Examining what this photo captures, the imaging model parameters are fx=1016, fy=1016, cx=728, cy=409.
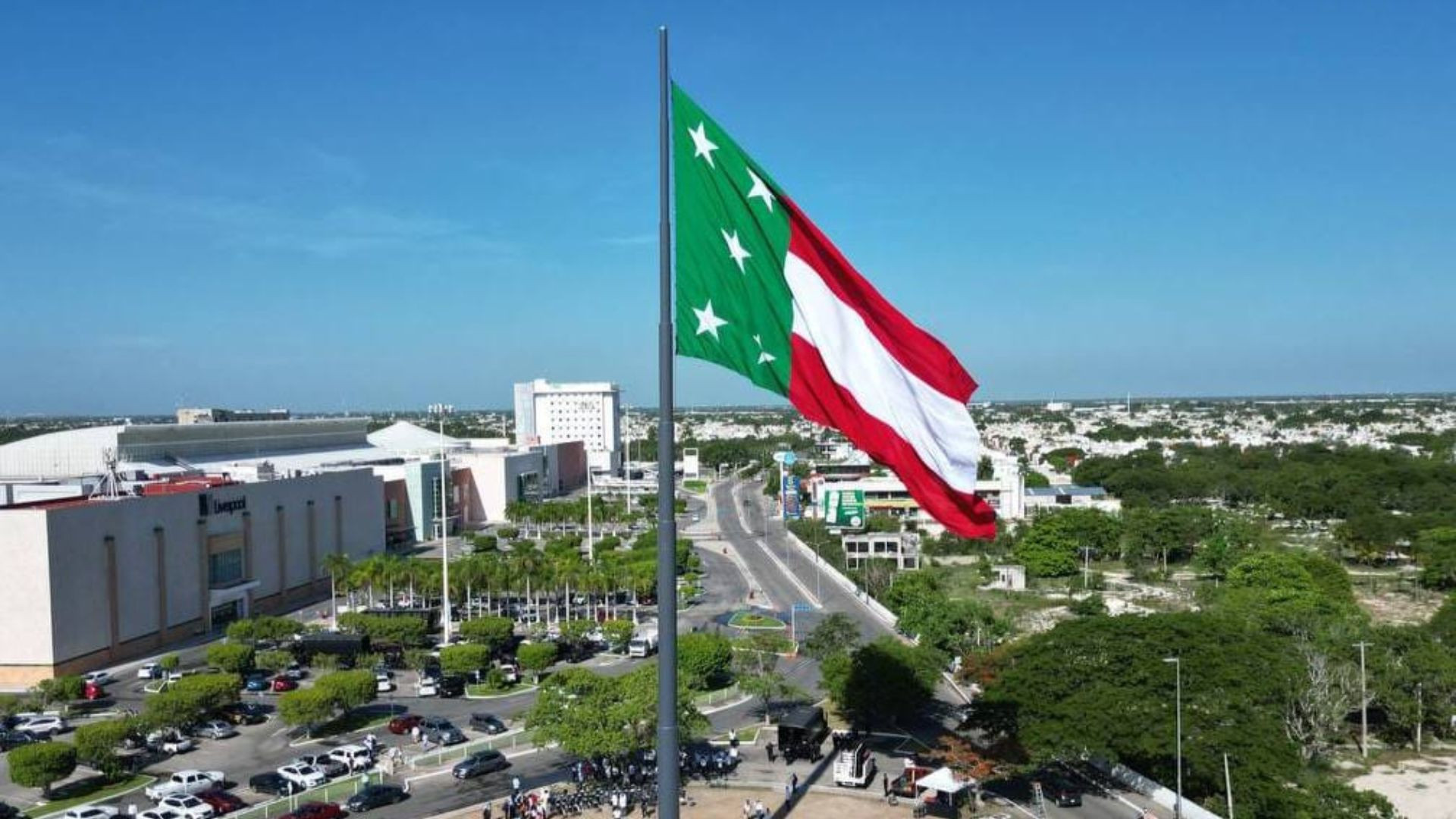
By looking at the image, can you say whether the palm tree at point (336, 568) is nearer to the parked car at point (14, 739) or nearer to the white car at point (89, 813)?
the parked car at point (14, 739)

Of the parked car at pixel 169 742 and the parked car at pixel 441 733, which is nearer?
the parked car at pixel 169 742

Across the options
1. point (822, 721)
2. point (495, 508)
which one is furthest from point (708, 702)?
point (495, 508)

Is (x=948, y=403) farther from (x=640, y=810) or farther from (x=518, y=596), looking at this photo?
(x=518, y=596)

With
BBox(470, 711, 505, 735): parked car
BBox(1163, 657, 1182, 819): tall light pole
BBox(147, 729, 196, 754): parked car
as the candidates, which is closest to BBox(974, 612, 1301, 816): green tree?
BBox(1163, 657, 1182, 819): tall light pole

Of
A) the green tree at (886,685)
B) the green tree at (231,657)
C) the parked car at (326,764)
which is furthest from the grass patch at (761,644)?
the green tree at (231,657)

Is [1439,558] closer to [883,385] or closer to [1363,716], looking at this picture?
[1363,716]

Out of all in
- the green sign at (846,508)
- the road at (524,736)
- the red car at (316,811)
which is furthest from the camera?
the green sign at (846,508)

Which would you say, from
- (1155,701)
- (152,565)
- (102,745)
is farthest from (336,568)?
(1155,701)

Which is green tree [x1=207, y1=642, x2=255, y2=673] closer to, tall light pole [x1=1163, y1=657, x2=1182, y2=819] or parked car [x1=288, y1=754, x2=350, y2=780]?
parked car [x1=288, y1=754, x2=350, y2=780]
